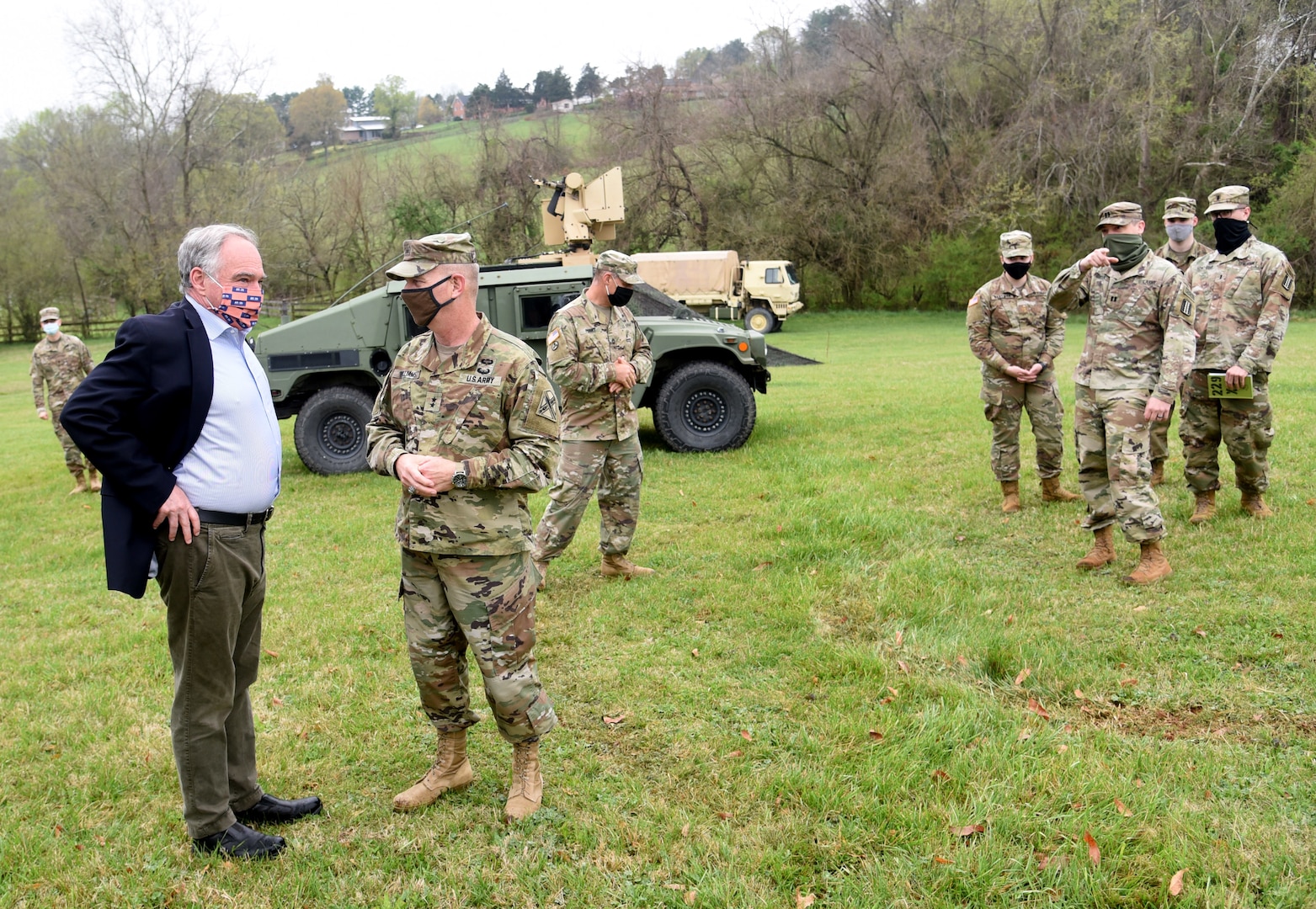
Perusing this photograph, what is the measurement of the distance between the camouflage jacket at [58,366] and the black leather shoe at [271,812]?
854 cm

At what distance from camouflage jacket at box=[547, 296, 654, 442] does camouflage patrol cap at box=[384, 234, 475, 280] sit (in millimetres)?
2375

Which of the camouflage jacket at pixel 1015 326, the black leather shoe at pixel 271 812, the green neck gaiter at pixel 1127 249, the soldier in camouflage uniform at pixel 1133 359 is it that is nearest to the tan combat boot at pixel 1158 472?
the camouflage jacket at pixel 1015 326

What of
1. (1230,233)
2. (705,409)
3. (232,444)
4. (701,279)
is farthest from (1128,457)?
(701,279)

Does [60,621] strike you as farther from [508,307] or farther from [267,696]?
[508,307]

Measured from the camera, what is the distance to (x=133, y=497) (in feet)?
9.27

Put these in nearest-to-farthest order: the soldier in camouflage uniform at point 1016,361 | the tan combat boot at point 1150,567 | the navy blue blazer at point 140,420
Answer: the navy blue blazer at point 140,420 < the tan combat boot at point 1150,567 < the soldier in camouflage uniform at point 1016,361

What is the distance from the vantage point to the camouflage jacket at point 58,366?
407 inches

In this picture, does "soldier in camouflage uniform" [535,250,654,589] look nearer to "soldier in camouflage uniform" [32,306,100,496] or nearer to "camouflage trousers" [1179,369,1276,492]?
"camouflage trousers" [1179,369,1276,492]

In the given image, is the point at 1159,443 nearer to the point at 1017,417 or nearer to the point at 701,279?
the point at 1017,417

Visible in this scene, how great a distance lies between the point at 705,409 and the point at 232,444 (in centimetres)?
732

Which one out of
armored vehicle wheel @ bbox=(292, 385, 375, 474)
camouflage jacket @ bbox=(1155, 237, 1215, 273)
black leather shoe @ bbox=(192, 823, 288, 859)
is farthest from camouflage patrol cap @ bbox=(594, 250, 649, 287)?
armored vehicle wheel @ bbox=(292, 385, 375, 474)

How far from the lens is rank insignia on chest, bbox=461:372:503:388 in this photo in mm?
3221

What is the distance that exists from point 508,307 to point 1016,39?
100ft

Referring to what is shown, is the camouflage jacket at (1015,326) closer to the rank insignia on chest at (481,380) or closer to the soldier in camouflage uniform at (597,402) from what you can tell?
the soldier in camouflage uniform at (597,402)
